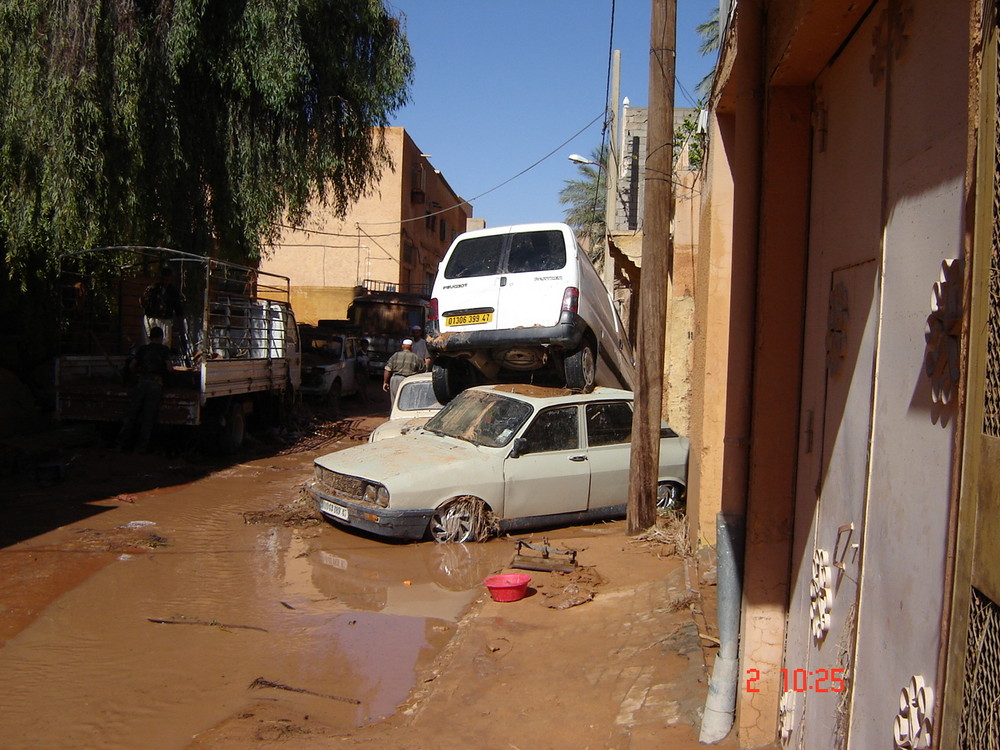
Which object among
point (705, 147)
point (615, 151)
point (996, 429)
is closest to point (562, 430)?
point (705, 147)

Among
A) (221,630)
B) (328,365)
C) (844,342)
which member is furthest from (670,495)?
(328,365)

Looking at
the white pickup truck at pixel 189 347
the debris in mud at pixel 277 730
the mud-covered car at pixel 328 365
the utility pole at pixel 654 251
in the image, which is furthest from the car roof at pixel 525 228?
the mud-covered car at pixel 328 365

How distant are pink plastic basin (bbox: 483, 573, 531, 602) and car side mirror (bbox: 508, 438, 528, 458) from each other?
2003 mm

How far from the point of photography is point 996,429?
1591 millimetres

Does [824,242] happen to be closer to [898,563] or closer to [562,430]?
[898,563]

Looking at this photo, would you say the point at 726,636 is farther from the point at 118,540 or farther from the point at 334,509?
the point at 118,540

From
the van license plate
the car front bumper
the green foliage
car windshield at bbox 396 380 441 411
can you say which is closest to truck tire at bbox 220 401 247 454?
car windshield at bbox 396 380 441 411

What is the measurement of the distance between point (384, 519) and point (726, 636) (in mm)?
4319

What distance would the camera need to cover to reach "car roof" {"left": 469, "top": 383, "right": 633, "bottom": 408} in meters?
8.70

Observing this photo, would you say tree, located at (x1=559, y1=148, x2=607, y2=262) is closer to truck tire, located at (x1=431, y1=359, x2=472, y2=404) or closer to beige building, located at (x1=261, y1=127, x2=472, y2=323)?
beige building, located at (x1=261, y1=127, x2=472, y2=323)

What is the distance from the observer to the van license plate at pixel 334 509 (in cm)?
788

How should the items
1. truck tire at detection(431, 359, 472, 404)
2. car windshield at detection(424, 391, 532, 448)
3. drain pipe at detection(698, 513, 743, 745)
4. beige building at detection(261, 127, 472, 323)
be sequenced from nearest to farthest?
1. drain pipe at detection(698, 513, 743, 745)
2. car windshield at detection(424, 391, 532, 448)
3. truck tire at detection(431, 359, 472, 404)
4. beige building at detection(261, 127, 472, 323)

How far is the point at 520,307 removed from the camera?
31.2ft

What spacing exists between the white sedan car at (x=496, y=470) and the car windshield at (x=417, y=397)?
2058mm
